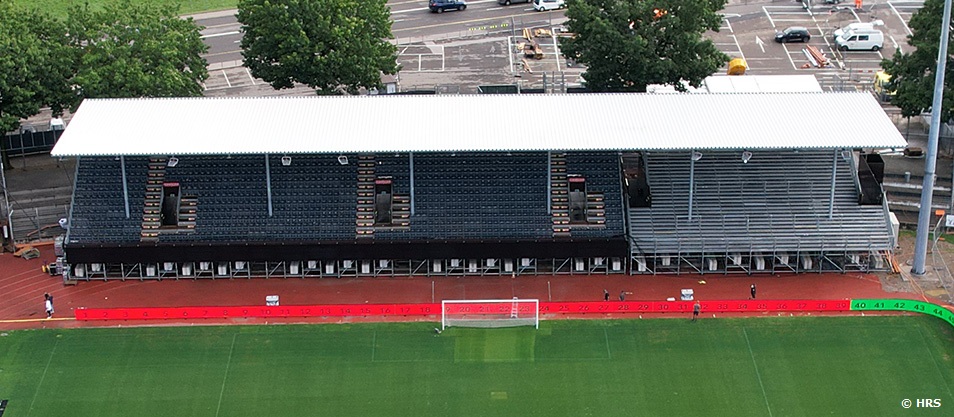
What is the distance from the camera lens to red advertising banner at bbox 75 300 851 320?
65.7m

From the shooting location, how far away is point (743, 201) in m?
72.3

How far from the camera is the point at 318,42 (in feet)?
267

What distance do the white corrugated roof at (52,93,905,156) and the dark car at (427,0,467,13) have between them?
1481 inches

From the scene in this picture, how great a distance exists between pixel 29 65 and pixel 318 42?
1821 centimetres

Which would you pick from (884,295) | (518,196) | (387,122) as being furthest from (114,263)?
(884,295)

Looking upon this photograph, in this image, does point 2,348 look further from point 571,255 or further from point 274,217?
point 571,255

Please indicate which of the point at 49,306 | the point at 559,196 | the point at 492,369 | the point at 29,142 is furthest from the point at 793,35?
the point at 49,306

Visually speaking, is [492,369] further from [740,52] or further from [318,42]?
[740,52]

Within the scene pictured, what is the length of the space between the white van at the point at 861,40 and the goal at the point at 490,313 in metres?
48.3

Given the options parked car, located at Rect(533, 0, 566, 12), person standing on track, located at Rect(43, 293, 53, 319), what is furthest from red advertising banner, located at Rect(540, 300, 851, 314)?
parked car, located at Rect(533, 0, 566, 12)

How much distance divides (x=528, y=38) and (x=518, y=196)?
3544 cm

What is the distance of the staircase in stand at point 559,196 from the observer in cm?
7081

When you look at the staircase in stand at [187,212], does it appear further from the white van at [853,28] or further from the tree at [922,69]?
the white van at [853,28]

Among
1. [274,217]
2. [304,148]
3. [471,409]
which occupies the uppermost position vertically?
[304,148]
